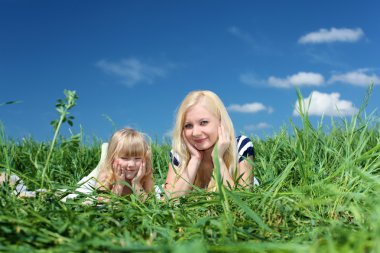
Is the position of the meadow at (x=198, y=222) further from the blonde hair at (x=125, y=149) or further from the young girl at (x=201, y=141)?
the blonde hair at (x=125, y=149)

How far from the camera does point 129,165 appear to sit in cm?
447

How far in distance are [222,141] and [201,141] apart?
0.17m

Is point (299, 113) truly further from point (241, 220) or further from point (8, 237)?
point (8, 237)

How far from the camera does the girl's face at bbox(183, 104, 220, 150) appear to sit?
3.98m

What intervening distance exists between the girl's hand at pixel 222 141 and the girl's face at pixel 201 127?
4 cm

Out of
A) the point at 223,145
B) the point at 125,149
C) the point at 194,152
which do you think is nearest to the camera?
the point at 223,145

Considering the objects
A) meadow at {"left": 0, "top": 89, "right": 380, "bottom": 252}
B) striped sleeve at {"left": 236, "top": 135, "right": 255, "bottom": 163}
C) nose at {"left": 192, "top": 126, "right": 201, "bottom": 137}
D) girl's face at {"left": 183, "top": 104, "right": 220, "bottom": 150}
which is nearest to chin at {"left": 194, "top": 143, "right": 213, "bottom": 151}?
girl's face at {"left": 183, "top": 104, "right": 220, "bottom": 150}

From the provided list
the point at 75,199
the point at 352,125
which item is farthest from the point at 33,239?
the point at 352,125

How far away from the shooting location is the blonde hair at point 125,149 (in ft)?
14.8

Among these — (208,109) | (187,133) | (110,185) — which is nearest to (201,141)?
(187,133)

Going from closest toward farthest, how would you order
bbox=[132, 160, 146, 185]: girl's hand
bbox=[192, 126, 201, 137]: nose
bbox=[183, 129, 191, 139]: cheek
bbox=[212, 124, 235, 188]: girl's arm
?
bbox=[212, 124, 235, 188]: girl's arm
bbox=[192, 126, 201, 137]: nose
bbox=[183, 129, 191, 139]: cheek
bbox=[132, 160, 146, 185]: girl's hand

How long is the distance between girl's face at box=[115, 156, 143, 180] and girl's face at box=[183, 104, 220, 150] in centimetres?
68

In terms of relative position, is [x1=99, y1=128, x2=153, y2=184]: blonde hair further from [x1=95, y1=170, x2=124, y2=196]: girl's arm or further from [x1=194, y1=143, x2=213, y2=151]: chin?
[x1=194, y1=143, x2=213, y2=151]: chin

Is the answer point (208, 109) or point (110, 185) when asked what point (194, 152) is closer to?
point (208, 109)
